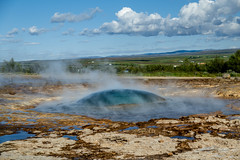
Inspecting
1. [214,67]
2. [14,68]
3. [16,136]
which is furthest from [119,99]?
[14,68]

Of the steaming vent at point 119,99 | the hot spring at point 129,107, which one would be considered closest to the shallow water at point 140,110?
the hot spring at point 129,107

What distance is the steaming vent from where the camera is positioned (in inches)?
648

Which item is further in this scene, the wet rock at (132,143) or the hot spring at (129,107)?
the hot spring at (129,107)

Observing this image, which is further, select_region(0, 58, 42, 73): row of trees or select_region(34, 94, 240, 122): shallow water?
select_region(0, 58, 42, 73): row of trees

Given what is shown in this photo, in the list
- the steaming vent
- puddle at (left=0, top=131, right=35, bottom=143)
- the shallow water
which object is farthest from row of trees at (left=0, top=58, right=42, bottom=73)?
puddle at (left=0, top=131, right=35, bottom=143)

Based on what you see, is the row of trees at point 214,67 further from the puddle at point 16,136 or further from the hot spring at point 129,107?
the puddle at point 16,136

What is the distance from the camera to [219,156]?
6.69 meters

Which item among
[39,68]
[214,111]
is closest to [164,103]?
[214,111]

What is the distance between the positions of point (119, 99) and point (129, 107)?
1191 mm

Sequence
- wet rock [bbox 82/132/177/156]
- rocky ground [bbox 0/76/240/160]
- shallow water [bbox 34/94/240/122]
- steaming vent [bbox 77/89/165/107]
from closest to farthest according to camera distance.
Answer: rocky ground [bbox 0/76/240/160]
wet rock [bbox 82/132/177/156]
shallow water [bbox 34/94/240/122]
steaming vent [bbox 77/89/165/107]

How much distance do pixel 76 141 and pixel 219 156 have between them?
4.30 meters

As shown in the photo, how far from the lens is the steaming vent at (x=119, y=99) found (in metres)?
16.5

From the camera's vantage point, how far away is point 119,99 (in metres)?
16.8

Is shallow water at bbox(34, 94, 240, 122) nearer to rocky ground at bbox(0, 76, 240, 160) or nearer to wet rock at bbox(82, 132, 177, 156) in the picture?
rocky ground at bbox(0, 76, 240, 160)
